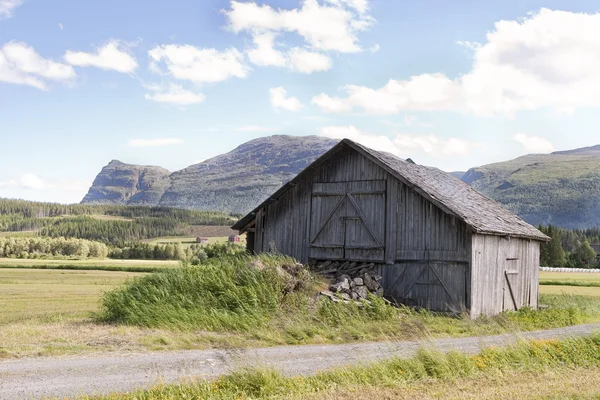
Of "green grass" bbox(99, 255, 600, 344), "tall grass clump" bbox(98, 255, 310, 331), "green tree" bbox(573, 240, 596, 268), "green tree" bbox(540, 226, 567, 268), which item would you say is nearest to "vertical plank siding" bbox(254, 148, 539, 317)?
"green grass" bbox(99, 255, 600, 344)

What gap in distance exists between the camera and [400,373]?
40.7 feet

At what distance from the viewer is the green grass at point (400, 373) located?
10.7 meters

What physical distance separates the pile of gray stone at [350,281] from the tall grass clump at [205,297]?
6.89 feet

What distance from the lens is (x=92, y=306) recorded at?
1203 inches

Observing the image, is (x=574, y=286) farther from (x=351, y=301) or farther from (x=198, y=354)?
(x=198, y=354)

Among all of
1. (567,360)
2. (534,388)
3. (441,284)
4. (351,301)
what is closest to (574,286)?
(441,284)

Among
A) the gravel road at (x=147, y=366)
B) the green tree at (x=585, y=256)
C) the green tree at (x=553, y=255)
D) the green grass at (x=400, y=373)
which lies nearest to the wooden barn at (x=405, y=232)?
the gravel road at (x=147, y=366)

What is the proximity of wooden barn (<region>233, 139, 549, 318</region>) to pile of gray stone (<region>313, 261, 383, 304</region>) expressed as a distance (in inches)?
15.8

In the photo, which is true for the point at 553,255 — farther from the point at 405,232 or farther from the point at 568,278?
the point at 405,232

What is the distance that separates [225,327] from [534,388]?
10.0 meters

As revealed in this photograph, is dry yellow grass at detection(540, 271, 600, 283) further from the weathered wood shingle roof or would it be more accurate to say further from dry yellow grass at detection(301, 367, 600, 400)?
dry yellow grass at detection(301, 367, 600, 400)

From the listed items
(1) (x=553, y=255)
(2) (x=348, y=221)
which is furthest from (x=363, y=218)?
(1) (x=553, y=255)

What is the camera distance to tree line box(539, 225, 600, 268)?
393ft

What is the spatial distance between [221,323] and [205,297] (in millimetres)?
1902
